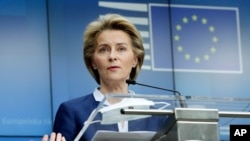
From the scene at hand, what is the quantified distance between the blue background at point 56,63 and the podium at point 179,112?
5.22 m

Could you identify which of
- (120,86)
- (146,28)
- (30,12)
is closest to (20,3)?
(30,12)

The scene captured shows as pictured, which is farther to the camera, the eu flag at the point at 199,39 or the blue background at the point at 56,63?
the eu flag at the point at 199,39

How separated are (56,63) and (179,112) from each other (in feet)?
18.9

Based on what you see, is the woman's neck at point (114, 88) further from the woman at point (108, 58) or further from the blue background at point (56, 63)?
the blue background at point (56, 63)

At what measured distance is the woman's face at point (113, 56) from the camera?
310 centimetres

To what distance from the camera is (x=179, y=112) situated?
2.21 metres

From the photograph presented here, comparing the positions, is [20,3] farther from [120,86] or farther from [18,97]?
[120,86]

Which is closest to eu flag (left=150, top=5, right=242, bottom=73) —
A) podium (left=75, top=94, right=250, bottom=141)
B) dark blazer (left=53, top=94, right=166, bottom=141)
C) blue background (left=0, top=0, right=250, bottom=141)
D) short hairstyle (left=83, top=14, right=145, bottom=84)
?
blue background (left=0, top=0, right=250, bottom=141)

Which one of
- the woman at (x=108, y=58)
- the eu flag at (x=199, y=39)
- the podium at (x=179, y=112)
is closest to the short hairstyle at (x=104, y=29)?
the woman at (x=108, y=58)

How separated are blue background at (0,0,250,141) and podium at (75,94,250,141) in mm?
5221

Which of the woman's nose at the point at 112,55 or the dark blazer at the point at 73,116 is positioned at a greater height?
the woman's nose at the point at 112,55

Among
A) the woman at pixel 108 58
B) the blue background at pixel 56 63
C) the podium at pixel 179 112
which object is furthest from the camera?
the blue background at pixel 56 63

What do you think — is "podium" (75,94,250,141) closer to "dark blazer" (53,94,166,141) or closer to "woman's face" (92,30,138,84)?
"dark blazer" (53,94,166,141)

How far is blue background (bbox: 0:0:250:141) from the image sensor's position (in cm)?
763
